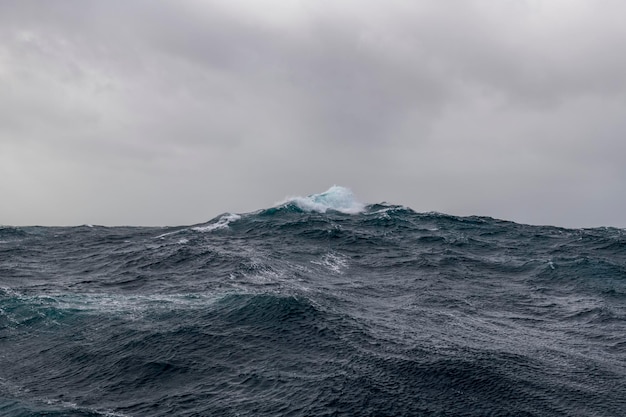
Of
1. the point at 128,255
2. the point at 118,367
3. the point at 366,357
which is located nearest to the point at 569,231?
the point at 128,255

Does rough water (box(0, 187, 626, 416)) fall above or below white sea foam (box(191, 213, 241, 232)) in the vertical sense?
below

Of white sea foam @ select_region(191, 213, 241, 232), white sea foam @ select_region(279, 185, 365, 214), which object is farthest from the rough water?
white sea foam @ select_region(279, 185, 365, 214)

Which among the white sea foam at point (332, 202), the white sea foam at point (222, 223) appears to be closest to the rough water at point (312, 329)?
the white sea foam at point (222, 223)

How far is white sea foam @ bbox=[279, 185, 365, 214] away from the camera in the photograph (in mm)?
139625

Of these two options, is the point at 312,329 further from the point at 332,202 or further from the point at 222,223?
the point at 332,202

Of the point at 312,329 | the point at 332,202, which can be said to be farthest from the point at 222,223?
the point at 312,329

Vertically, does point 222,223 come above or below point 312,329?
above

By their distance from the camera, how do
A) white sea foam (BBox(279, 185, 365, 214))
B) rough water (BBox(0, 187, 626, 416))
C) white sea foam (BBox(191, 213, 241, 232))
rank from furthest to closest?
white sea foam (BBox(279, 185, 365, 214)) < white sea foam (BBox(191, 213, 241, 232)) < rough water (BBox(0, 187, 626, 416))

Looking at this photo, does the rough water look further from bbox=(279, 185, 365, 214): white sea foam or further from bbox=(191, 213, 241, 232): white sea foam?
bbox=(279, 185, 365, 214): white sea foam

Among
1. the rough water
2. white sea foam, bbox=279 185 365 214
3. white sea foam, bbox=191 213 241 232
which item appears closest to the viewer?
the rough water

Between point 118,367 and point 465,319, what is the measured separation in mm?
31053

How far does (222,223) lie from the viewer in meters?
118

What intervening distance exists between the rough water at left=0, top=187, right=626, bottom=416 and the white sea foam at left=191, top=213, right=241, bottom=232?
1511 cm

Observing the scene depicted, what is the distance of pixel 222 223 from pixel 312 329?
7135 cm
